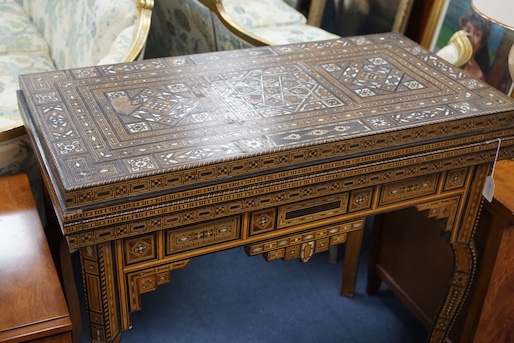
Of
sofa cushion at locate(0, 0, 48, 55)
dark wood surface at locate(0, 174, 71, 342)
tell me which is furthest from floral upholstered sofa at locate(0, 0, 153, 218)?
dark wood surface at locate(0, 174, 71, 342)

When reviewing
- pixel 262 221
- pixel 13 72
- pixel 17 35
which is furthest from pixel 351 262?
pixel 17 35

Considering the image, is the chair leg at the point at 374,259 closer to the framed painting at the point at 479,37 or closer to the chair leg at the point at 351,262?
the chair leg at the point at 351,262

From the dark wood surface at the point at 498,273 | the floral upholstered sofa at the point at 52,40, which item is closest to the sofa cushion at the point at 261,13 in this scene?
the floral upholstered sofa at the point at 52,40

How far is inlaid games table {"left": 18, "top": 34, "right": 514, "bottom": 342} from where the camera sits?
39.6 inches

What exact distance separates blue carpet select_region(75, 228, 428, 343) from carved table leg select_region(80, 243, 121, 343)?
57 cm

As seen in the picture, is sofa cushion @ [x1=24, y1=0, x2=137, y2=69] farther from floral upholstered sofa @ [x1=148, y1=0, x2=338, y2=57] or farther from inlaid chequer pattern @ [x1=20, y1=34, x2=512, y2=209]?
inlaid chequer pattern @ [x1=20, y1=34, x2=512, y2=209]

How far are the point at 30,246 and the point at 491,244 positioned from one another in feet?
3.00

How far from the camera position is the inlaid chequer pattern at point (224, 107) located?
101 centimetres

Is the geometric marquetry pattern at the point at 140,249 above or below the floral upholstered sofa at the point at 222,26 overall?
above

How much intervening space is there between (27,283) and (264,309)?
822 millimetres

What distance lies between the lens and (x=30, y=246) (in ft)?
3.91

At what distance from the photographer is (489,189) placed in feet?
4.17

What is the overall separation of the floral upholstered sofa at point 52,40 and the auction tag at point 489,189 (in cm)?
80

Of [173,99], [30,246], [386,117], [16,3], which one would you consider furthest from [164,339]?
[16,3]
